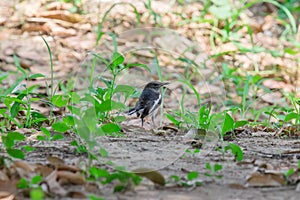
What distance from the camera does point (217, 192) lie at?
2.05 m

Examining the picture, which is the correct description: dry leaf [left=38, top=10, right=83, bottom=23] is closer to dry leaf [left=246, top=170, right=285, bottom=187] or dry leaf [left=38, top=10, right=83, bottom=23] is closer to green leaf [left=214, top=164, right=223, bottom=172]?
green leaf [left=214, top=164, right=223, bottom=172]

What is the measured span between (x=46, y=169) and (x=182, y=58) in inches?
37.4

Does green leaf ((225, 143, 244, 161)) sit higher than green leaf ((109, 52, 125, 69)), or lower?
lower

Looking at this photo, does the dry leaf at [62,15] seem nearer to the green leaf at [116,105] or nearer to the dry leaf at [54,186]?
the green leaf at [116,105]

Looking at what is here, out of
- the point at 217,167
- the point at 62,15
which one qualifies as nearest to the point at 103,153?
the point at 217,167

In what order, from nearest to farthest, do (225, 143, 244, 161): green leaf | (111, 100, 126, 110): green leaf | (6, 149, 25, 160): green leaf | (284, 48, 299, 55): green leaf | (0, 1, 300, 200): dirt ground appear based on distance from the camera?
(0, 1, 300, 200): dirt ground
(6, 149, 25, 160): green leaf
(225, 143, 244, 161): green leaf
(111, 100, 126, 110): green leaf
(284, 48, 299, 55): green leaf

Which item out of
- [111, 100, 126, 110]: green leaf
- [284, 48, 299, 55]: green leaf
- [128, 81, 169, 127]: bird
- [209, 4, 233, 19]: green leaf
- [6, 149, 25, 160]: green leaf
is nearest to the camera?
[6, 149, 25, 160]: green leaf

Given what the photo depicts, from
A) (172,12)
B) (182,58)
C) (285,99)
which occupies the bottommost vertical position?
(285,99)

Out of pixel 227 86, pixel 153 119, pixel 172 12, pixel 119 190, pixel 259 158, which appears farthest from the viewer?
pixel 172 12

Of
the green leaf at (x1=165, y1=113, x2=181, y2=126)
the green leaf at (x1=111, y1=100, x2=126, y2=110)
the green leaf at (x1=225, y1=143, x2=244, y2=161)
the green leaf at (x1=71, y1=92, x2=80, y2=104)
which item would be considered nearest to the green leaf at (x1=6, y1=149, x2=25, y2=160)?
the green leaf at (x1=71, y1=92, x2=80, y2=104)

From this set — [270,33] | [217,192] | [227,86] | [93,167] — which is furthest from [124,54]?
[270,33]

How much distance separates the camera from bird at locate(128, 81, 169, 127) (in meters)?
2.80

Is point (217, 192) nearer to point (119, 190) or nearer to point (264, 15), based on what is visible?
point (119, 190)

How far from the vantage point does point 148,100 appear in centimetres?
280
